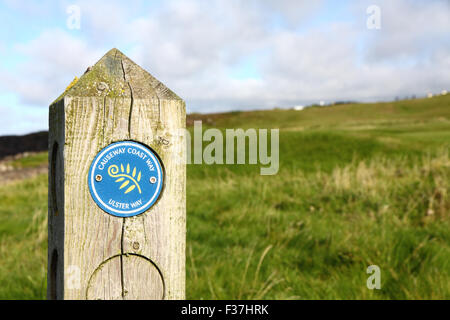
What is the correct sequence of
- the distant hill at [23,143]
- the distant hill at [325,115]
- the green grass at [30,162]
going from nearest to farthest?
1. the green grass at [30,162]
2. the distant hill at [23,143]
3. the distant hill at [325,115]

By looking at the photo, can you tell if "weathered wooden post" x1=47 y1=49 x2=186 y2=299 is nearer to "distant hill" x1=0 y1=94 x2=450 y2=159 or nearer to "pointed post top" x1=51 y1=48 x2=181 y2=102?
"pointed post top" x1=51 y1=48 x2=181 y2=102

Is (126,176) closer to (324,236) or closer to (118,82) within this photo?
(118,82)

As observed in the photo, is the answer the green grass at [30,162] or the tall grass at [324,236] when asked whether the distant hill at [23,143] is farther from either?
the tall grass at [324,236]

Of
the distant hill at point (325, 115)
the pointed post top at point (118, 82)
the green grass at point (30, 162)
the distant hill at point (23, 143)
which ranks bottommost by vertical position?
the green grass at point (30, 162)

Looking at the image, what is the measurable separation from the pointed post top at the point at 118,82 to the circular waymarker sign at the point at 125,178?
0.17m

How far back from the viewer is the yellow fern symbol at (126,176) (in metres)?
1.24

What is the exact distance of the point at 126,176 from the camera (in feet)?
4.09

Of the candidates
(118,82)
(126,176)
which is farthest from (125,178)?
(118,82)

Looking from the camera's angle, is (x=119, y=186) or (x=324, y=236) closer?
(x=119, y=186)

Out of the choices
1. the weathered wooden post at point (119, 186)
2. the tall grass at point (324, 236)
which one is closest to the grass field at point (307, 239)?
the tall grass at point (324, 236)

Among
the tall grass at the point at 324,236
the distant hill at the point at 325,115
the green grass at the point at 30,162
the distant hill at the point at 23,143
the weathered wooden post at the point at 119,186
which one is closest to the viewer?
the weathered wooden post at the point at 119,186

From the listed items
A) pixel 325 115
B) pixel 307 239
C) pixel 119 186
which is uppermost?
pixel 325 115

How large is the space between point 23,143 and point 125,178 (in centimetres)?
3329
